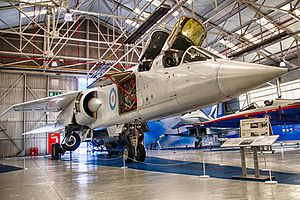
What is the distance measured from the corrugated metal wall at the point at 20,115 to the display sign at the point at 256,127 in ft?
72.1

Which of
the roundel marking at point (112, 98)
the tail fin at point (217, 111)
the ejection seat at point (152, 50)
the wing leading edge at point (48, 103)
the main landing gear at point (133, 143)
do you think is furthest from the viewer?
the tail fin at point (217, 111)

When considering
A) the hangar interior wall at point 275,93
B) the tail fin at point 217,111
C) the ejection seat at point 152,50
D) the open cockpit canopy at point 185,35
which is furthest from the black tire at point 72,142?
the hangar interior wall at point 275,93

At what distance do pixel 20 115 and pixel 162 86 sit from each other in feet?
67.7

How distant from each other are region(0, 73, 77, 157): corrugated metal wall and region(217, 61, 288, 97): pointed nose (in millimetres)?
22087

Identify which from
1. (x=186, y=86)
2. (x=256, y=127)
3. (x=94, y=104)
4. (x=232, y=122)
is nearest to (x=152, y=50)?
(x=186, y=86)

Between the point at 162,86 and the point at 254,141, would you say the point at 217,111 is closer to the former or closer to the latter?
the point at 162,86

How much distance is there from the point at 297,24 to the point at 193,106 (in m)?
16.0

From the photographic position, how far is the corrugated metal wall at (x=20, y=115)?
2295cm

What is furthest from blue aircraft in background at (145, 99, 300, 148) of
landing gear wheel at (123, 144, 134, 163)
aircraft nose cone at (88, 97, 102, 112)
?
landing gear wheel at (123, 144, 134, 163)

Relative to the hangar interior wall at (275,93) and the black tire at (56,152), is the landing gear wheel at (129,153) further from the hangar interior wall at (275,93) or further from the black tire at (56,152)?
the hangar interior wall at (275,93)

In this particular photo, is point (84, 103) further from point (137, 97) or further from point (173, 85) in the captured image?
point (173, 85)

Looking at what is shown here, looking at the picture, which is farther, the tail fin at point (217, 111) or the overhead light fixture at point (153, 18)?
the tail fin at point (217, 111)

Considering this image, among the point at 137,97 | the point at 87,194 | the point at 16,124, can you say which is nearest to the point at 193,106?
the point at 137,97

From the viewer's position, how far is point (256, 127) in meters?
5.11
